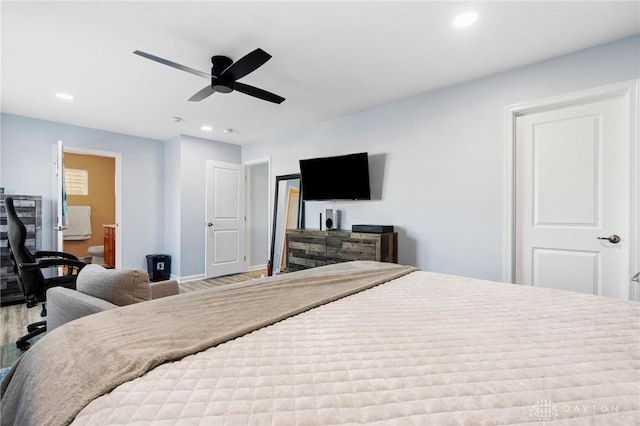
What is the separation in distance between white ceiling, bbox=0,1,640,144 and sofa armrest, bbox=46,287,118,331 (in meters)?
1.78

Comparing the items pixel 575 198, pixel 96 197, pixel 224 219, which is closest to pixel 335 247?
pixel 575 198

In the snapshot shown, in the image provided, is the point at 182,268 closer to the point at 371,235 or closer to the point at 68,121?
the point at 68,121

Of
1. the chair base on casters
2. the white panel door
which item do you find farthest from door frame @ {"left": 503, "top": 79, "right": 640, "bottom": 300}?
the chair base on casters

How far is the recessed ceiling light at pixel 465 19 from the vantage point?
6.21 ft

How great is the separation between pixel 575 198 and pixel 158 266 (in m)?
5.50

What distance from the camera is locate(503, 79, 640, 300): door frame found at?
6.89ft

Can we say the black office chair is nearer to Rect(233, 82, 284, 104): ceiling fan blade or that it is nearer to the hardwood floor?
the hardwood floor

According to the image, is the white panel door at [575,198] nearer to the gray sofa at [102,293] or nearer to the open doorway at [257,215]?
the gray sofa at [102,293]

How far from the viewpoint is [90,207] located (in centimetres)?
609

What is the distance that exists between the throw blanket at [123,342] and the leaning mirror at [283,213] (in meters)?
3.25

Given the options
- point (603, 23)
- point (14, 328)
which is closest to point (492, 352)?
point (603, 23)

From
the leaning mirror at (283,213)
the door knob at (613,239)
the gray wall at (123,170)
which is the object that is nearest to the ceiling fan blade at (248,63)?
the leaning mirror at (283,213)

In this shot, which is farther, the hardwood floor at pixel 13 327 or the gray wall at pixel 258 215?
the gray wall at pixel 258 215

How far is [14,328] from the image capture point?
9.28ft
